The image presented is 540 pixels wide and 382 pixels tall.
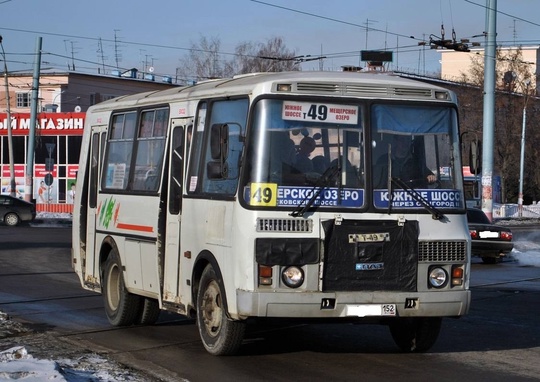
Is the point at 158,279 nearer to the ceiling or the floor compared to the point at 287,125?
nearer to the floor

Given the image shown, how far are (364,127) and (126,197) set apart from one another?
12.5 ft

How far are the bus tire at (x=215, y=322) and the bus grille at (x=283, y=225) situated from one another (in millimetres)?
851

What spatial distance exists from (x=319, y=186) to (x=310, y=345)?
2377 mm

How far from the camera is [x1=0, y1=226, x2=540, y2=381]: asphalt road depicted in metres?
9.73

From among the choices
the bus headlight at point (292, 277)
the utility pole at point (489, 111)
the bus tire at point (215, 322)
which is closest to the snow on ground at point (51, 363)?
the bus tire at point (215, 322)

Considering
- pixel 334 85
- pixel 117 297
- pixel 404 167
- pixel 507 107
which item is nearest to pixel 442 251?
pixel 404 167

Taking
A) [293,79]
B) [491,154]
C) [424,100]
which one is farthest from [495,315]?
[491,154]

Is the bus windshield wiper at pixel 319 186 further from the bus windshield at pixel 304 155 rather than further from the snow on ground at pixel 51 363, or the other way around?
the snow on ground at pixel 51 363

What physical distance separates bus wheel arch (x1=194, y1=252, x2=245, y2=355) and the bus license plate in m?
1.05

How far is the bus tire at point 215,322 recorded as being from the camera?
33.4ft

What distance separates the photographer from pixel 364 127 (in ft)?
33.0

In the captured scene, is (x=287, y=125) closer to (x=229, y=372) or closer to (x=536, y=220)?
(x=229, y=372)

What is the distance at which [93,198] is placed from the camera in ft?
45.9

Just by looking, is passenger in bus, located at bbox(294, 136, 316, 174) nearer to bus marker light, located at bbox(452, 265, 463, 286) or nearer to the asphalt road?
bus marker light, located at bbox(452, 265, 463, 286)
